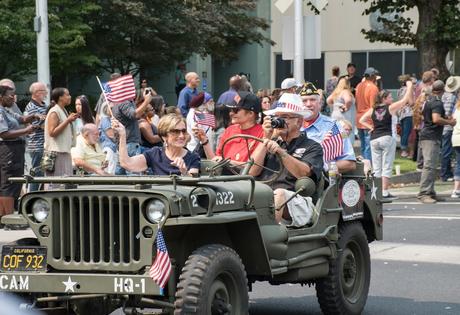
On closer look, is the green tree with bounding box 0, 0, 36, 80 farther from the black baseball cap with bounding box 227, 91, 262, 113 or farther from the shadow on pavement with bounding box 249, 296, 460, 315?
the black baseball cap with bounding box 227, 91, 262, 113

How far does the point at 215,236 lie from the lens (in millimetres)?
7227

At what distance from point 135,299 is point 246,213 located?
36.0 inches

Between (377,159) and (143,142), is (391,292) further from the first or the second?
(377,159)

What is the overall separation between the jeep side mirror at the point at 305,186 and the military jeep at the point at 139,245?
661 mm

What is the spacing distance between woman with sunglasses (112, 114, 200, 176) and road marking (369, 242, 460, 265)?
429 cm

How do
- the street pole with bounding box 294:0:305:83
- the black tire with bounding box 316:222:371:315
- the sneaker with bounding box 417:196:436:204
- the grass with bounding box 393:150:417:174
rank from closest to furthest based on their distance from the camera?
the black tire with bounding box 316:222:371:315, the sneaker with bounding box 417:196:436:204, the street pole with bounding box 294:0:305:83, the grass with bounding box 393:150:417:174

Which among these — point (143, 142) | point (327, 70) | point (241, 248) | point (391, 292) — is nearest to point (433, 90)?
point (143, 142)

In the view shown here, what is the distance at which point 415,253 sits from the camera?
12477 mm

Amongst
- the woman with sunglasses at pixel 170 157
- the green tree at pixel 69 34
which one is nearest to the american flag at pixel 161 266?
the woman with sunglasses at pixel 170 157

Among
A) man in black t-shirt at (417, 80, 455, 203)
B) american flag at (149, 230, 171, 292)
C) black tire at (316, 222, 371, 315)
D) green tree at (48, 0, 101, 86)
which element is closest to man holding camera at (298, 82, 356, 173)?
black tire at (316, 222, 371, 315)

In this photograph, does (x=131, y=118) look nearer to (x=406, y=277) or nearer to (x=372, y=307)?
(x=406, y=277)

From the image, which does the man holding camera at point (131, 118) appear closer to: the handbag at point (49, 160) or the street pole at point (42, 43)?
the handbag at point (49, 160)

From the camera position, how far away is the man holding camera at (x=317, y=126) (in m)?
9.02

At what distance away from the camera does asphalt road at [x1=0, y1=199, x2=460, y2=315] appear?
943 centimetres
